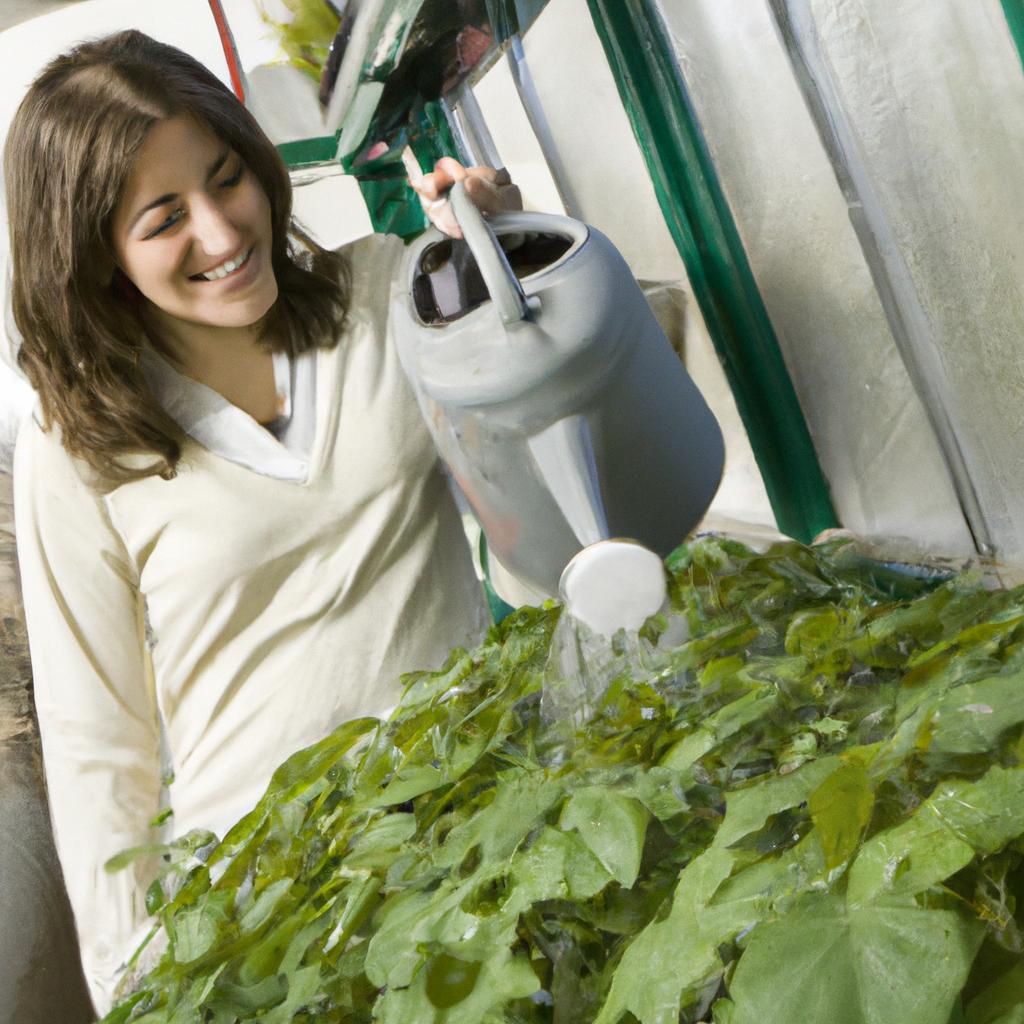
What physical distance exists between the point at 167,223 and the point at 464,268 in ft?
0.56

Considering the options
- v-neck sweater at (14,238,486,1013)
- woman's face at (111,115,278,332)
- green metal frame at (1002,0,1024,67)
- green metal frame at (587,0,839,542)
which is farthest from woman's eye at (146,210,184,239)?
green metal frame at (1002,0,1024,67)

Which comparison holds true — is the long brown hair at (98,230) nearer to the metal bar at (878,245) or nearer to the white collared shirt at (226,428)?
the white collared shirt at (226,428)

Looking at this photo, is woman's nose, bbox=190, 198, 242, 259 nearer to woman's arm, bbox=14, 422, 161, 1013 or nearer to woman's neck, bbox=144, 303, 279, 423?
woman's neck, bbox=144, 303, 279, 423

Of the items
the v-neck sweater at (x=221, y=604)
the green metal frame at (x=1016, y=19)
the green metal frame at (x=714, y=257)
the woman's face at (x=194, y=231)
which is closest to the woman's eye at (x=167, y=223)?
the woman's face at (x=194, y=231)

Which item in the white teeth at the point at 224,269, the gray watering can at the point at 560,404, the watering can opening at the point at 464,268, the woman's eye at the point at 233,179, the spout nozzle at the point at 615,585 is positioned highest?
the woman's eye at the point at 233,179

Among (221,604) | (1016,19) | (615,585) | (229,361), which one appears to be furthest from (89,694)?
(1016,19)

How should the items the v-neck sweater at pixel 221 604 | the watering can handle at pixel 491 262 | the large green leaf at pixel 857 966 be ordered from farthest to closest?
the v-neck sweater at pixel 221 604, the watering can handle at pixel 491 262, the large green leaf at pixel 857 966

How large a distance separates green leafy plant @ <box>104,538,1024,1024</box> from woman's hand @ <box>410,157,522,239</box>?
0.22 m

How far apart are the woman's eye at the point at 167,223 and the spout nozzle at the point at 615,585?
29cm

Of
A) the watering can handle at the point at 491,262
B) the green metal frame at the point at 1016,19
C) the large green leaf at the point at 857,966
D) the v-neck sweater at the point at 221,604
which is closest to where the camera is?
the large green leaf at the point at 857,966

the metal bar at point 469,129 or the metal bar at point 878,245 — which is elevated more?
the metal bar at point 469,129

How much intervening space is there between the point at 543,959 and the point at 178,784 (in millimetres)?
369

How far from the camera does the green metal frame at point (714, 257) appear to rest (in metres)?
0.61

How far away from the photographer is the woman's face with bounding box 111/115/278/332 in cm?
62
